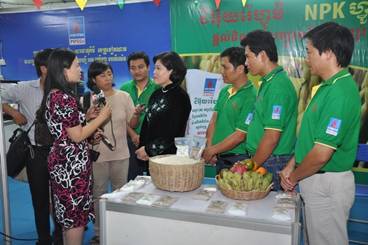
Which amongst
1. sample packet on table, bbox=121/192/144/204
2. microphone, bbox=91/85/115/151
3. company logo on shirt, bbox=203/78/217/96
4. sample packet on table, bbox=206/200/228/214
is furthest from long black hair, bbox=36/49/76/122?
company logo on shirt, bbox=203/78/217/96

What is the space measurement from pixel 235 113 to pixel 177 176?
797 mm

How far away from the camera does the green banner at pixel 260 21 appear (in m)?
3.60

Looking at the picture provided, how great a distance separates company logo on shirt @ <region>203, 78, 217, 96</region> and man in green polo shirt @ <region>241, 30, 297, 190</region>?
2.13 meters

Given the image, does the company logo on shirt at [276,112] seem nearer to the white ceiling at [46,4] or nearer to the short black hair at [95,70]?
the short black hair at [95,70]

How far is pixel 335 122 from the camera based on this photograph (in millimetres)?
1466

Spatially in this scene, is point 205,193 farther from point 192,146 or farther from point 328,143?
point 328,143

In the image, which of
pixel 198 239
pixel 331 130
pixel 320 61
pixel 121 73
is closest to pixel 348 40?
pixel 320 61

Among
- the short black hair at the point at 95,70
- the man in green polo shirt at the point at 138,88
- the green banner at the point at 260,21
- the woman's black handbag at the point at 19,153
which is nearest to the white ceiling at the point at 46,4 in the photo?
the green banner at the point at 260,21

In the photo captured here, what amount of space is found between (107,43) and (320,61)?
11.6ft

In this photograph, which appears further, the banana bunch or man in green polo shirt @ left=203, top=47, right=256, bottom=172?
man in green polo shirt @ left=203, top=47, right=256, bottom=172

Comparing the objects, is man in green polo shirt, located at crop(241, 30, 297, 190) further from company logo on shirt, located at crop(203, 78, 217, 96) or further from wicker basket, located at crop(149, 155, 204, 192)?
company logo on shirt, located at crop(203, 78, 217, 96)

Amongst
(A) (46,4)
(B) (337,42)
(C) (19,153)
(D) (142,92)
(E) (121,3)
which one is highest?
(A) (46,4)

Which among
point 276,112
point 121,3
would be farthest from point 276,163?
point 121,3

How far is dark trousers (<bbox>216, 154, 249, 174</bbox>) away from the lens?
2.32 meters
